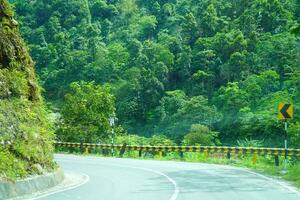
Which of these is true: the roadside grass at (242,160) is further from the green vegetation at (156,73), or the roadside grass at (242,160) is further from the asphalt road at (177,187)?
the asphalt road at (177,187)

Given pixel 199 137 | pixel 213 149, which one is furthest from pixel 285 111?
pixel 199 137

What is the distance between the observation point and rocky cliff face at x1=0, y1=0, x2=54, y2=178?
1625 cm

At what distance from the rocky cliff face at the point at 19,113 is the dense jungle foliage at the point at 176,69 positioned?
83.3 feet

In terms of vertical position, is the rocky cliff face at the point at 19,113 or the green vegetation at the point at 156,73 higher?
the green vegetation at the point at 156,73

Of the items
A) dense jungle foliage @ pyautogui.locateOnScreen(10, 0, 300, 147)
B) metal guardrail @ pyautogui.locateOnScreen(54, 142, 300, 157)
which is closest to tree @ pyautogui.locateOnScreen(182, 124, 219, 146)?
dense jungle foliage @ pyautogui.locateOnScreen(10, 0, 300, 147)

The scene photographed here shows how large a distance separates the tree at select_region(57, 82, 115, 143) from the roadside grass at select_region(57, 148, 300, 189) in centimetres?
344

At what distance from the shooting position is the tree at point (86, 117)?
47.8 meters

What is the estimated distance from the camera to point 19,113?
1862cm

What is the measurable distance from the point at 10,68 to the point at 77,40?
3273 inches

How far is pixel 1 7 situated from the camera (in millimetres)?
20953

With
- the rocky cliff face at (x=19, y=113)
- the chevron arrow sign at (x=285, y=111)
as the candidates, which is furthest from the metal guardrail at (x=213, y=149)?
the rocky cliff face at (x=19, y=113)

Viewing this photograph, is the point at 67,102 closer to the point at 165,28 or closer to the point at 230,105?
the point at 230,105

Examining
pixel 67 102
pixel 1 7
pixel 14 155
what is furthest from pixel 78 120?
pixel 14 155

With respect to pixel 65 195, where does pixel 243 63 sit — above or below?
above
